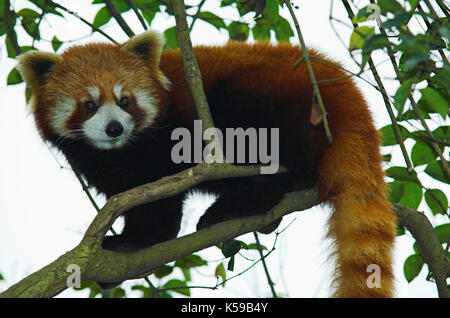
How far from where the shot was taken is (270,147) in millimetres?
3359

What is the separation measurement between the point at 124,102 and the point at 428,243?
2014mm

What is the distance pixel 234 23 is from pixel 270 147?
1750 millimetres

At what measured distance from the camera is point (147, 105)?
3521 millimetres

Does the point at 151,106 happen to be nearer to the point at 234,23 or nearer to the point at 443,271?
the point at 234,23

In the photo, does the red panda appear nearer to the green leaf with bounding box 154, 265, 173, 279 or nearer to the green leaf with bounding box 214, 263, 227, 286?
the green leaf with bounding box 154, 265, 173, 279

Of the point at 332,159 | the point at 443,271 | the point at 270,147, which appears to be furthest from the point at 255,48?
the point at 443,271

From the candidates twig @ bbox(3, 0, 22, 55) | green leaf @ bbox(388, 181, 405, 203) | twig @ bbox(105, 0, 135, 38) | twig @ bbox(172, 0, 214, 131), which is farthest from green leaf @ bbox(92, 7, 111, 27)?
green leaf @ bbox(388, 181, 405, 203)

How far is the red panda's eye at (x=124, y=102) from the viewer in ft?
11.2

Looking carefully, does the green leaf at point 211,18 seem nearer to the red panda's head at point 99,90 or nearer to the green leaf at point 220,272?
the red panda's head at point 99,90

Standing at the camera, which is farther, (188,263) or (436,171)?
(188,263)

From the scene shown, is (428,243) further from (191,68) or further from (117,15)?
(117,15)

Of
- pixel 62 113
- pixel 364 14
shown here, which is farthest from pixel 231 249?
pixel 364 14

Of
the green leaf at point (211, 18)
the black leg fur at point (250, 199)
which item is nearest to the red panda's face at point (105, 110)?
the black leg fur at point (250, 199)
